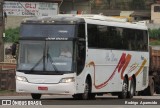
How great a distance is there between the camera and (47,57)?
2631 centimetres

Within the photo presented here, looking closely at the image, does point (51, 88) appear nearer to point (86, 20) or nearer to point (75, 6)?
point (86, 20)

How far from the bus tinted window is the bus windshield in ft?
5.56

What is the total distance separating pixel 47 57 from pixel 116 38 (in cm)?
510

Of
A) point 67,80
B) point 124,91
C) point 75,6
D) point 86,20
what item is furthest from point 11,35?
point 67,80

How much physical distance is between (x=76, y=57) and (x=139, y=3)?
84486mm

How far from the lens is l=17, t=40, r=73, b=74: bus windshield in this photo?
86.0 ft

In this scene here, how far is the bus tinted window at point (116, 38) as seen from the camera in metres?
28.3

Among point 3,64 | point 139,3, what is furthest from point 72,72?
point 139,3

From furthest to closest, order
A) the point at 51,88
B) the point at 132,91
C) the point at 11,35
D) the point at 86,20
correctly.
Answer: the point at 11,35 → the point at 132,91 → the point at 86,20 → the point at 51,88

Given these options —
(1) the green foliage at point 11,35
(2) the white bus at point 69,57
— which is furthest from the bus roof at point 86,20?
(1) the green foliage at point 11,35

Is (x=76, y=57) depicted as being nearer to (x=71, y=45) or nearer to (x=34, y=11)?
(x=71, y=45)

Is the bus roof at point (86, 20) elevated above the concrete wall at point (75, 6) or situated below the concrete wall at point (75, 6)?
above

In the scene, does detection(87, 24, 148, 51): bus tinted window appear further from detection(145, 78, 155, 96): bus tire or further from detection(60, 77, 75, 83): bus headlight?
detection(145, 78, 155, 96): bus tire

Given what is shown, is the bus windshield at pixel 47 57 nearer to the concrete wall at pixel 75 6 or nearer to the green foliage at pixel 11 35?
the green foliage at pixel 11 35
